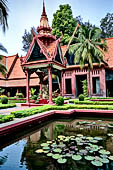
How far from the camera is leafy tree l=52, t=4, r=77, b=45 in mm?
31602

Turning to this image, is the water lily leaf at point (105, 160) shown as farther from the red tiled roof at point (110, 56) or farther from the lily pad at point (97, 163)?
the red tiled roof at point (110, 56)

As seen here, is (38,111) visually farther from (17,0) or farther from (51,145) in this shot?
(17,0)

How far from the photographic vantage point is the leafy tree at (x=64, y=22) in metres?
31.6

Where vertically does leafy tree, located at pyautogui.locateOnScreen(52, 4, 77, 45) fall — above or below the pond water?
above

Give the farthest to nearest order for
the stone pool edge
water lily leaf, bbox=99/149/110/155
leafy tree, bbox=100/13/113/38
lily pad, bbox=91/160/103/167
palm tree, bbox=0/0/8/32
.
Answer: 1. leafy tree, bbox=100/13/113/38
2. palm tree, bbox=0/0/8/32
3. the stone pool edge
4. water lily leaf, bbox=99/149/110/155
5. lily pad, bbox=91/160/103/167

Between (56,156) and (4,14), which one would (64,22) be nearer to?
(4,14)

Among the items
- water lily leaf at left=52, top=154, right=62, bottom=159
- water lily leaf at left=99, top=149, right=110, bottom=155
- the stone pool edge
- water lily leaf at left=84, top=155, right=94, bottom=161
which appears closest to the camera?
water lily leaf at left=84, top=155, right=94, bottom=161

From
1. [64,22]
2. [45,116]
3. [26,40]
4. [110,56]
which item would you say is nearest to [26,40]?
[26,40]

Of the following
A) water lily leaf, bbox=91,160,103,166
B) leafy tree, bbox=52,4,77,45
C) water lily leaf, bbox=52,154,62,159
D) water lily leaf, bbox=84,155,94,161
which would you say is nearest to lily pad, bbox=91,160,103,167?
water lily leaf, bbox=91,160,103,166

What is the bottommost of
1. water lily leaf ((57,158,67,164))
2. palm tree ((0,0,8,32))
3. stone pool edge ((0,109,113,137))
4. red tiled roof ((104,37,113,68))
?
water lily leaf ((57,158,67,164))

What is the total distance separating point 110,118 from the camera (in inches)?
354

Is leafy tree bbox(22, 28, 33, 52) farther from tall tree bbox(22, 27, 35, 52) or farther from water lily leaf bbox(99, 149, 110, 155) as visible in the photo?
water lily leaf bbox(99, 149, 110, 155)

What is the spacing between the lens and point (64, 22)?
3169cm

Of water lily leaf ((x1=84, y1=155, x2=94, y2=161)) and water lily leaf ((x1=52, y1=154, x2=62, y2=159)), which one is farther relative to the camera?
water lily leaf ((x1=52, y1=154, x2=62, y2=159))
